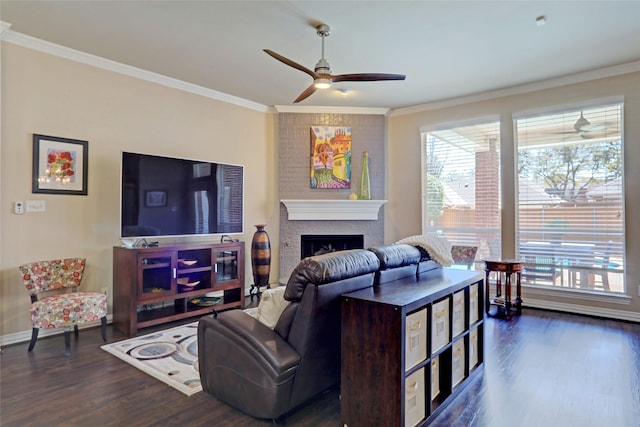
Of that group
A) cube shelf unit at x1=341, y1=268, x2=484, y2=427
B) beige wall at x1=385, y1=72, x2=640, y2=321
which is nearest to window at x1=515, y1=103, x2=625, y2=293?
beige wall at x1=385, y1=72, x2=640, y2=321

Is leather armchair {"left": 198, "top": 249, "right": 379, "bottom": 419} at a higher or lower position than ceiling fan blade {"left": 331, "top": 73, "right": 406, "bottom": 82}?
lower

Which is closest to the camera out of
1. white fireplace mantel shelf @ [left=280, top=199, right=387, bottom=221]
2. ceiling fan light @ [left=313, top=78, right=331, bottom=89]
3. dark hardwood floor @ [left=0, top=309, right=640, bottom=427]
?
dark hardwood floor @ [left=0, top=309, right=640, bottom=427]

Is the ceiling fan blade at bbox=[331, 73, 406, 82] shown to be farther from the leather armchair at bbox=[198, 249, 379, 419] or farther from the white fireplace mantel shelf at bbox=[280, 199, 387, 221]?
the white fireplace mantel shelf at bbox=[280, 199, 387, 221]

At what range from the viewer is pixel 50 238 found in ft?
11.5

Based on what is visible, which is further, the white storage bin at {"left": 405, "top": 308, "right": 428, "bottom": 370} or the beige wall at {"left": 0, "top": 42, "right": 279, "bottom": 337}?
the beige wall at {"left": 0, "top": 42, "right": 279, "bottom": 337}

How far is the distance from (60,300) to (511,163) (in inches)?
208

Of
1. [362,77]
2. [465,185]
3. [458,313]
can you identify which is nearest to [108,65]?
[362,77]

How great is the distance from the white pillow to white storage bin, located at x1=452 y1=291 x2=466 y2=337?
44.3 inches

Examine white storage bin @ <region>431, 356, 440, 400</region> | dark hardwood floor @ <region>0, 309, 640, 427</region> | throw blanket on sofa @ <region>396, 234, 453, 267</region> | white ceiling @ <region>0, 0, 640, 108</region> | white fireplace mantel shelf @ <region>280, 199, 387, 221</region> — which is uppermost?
white ceiling @ <region>0, 0, 640, 108</region>

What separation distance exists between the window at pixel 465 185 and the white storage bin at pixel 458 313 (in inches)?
113

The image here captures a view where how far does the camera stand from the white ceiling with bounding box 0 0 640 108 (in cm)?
289

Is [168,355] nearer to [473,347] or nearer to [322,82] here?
[473,347]

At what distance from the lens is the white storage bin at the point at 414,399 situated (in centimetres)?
184

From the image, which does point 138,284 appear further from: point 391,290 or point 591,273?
point 591,273
